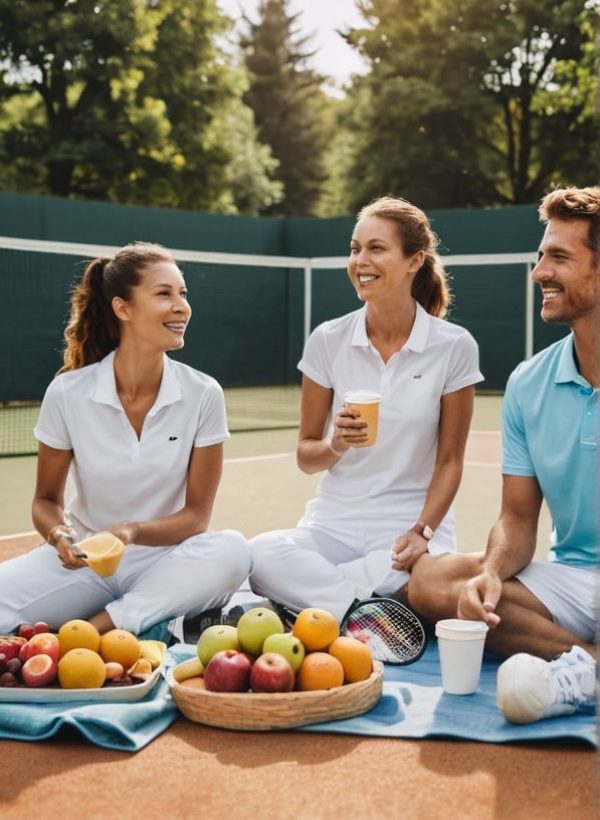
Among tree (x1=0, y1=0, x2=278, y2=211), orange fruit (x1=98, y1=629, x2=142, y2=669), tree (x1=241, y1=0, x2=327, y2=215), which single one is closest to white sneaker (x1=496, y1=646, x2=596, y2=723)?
orange fruit (x1=98, y1=629, x2=142, y2=669)

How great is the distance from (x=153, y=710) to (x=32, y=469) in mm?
6732

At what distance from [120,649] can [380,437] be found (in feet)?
4.85

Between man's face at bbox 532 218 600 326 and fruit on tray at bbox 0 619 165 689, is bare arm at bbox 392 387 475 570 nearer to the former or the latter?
man's face at bbox 532 218 600 326

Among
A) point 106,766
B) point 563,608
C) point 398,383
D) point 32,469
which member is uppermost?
point 398,383

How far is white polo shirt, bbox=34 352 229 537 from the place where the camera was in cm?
448

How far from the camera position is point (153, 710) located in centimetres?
355

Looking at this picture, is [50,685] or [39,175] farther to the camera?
[39,175]

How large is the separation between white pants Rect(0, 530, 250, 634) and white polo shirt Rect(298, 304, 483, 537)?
502mm

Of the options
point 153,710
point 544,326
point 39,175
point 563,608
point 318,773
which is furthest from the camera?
point 39,175

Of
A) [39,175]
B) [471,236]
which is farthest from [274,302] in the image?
[39,175]

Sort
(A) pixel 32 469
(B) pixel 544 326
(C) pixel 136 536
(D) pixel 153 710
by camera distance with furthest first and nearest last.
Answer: (B) pixel 544 326 → (A) pixel 32 469 → (C) pixel 136 536 → (D) pixel 153 710

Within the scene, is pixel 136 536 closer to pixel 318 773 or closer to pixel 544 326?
pixel 318 773

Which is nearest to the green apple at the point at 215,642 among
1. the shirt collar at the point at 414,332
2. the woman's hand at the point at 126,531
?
the woman's hand at the point at 126,531

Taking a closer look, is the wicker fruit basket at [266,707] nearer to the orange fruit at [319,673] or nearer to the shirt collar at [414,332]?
the orange fruit at [319,673]
